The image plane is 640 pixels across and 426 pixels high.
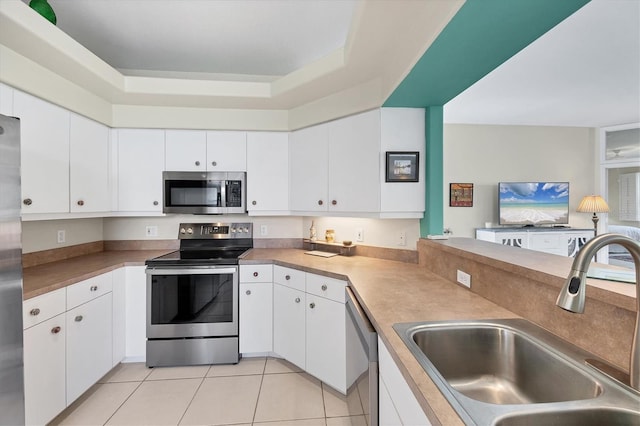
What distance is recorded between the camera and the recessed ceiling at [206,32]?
187cm

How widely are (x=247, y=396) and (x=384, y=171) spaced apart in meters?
1.90

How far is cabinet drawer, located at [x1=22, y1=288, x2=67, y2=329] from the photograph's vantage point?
5.07 ft

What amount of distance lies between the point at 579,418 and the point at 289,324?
1949 millimetres

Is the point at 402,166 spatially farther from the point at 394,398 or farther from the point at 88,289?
the point at 88,289

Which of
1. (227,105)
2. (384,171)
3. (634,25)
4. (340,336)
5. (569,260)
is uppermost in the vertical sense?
(634,25)

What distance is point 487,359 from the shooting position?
1.09 meters

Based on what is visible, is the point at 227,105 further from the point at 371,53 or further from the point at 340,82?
the point at 371,53

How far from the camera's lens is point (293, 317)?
92.4 inches


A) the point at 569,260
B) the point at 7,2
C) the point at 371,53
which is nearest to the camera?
the point at 569,260

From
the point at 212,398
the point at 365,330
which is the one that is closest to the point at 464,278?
the point at 365,330

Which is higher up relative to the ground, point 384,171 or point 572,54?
point 572,54

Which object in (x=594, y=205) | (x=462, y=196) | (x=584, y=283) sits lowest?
(x=584, y=283)

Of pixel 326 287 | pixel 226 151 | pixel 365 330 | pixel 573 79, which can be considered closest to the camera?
pixel 365 330

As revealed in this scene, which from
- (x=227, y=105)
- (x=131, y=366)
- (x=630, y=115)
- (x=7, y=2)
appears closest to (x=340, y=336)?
(x=131, y=366)
